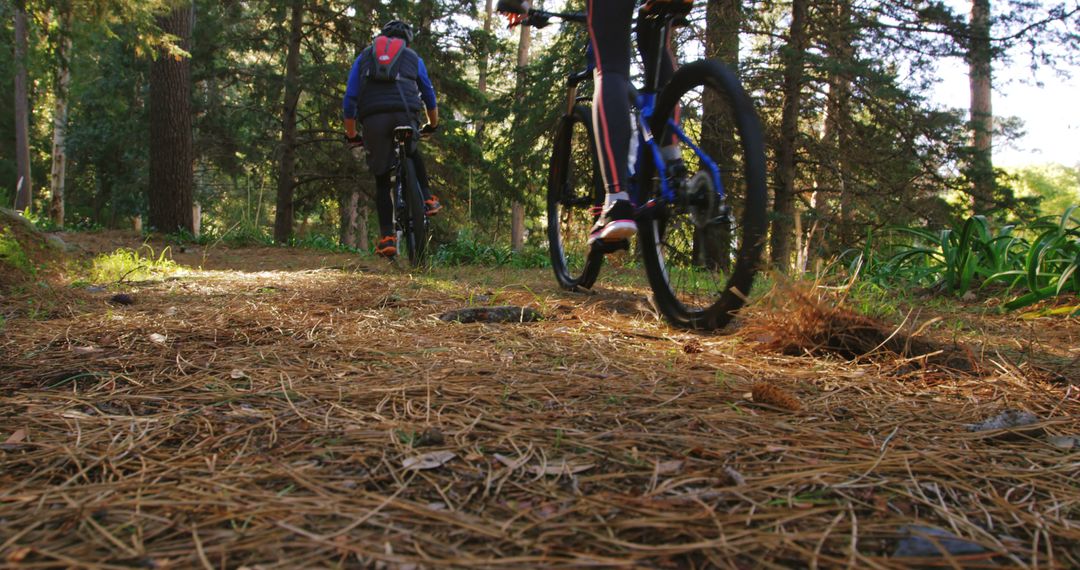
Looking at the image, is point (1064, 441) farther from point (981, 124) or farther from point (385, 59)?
point (981, 124)

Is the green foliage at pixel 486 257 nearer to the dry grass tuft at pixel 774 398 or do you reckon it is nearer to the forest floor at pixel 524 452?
the forest floor at pixel 524 452

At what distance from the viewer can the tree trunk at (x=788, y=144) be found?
697 cm

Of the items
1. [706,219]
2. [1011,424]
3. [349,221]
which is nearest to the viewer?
[1011,424]

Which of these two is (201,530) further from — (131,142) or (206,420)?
(131,142)

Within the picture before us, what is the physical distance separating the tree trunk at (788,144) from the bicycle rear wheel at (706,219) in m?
4.59

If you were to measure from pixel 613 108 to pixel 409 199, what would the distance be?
2.89 metres

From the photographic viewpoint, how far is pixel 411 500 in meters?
0.89

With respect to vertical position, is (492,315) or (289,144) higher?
(289,144)

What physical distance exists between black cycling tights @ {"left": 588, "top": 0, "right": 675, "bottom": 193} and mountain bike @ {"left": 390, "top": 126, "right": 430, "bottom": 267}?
266 cm

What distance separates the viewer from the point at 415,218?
4.85m

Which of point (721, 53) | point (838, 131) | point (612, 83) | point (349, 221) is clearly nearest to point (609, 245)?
point (612, 83)

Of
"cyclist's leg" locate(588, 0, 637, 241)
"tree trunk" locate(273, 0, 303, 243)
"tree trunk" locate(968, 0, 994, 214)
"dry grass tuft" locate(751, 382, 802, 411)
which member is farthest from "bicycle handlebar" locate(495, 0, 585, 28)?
"tree trunk" locate(273, 0, 303, 243)

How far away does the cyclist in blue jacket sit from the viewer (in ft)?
15.5

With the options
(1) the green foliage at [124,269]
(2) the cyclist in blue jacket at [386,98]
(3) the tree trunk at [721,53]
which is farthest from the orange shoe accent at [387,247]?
(3) the tree trunk at [721,53]
